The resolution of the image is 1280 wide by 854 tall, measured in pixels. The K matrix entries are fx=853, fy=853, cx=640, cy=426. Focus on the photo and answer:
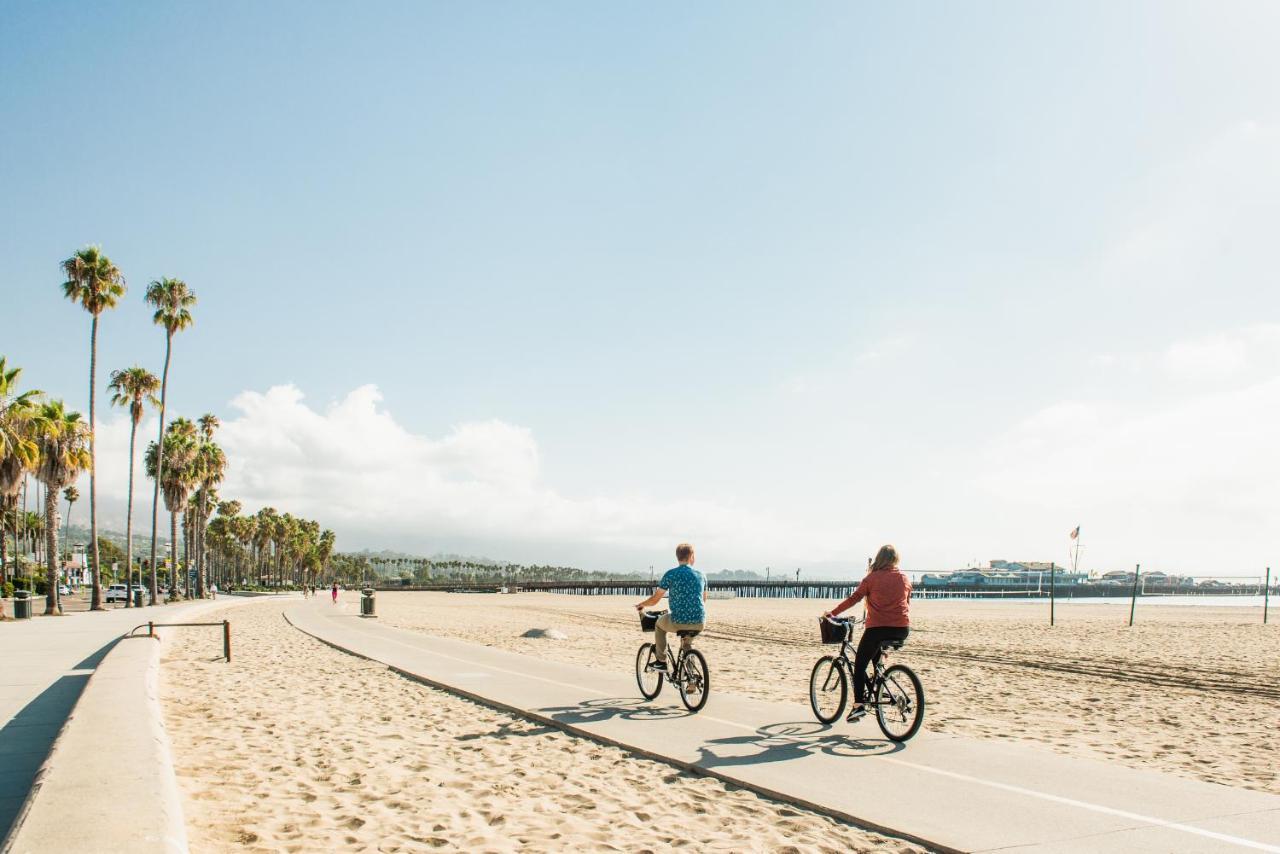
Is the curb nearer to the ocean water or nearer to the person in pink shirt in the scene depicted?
the person in pink shirt


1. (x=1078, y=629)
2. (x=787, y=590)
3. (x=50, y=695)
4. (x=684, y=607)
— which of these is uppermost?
(x=684, y=607)

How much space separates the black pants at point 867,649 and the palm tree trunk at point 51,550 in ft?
111

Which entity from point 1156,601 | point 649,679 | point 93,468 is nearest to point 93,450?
point 93,468

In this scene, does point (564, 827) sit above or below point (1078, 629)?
above

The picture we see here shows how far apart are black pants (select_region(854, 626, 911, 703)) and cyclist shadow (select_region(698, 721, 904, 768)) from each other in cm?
45

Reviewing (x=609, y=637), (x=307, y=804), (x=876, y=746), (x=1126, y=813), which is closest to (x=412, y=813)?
(x=307, y=804)

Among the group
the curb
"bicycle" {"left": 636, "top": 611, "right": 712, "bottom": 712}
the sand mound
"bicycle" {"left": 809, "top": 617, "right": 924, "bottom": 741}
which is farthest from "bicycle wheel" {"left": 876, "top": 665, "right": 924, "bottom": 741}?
the sand mound

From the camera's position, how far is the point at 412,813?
6074mm

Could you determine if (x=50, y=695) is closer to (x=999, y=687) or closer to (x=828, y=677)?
(x=828, y=677)

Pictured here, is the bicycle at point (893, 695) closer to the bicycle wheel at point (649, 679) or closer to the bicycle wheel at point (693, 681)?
the bicycle wheel at point (693, 681)

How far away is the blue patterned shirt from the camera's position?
9.93 meters

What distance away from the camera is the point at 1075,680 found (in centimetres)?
1554

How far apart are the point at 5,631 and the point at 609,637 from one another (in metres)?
17.3

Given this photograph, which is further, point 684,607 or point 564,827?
point 684,607
